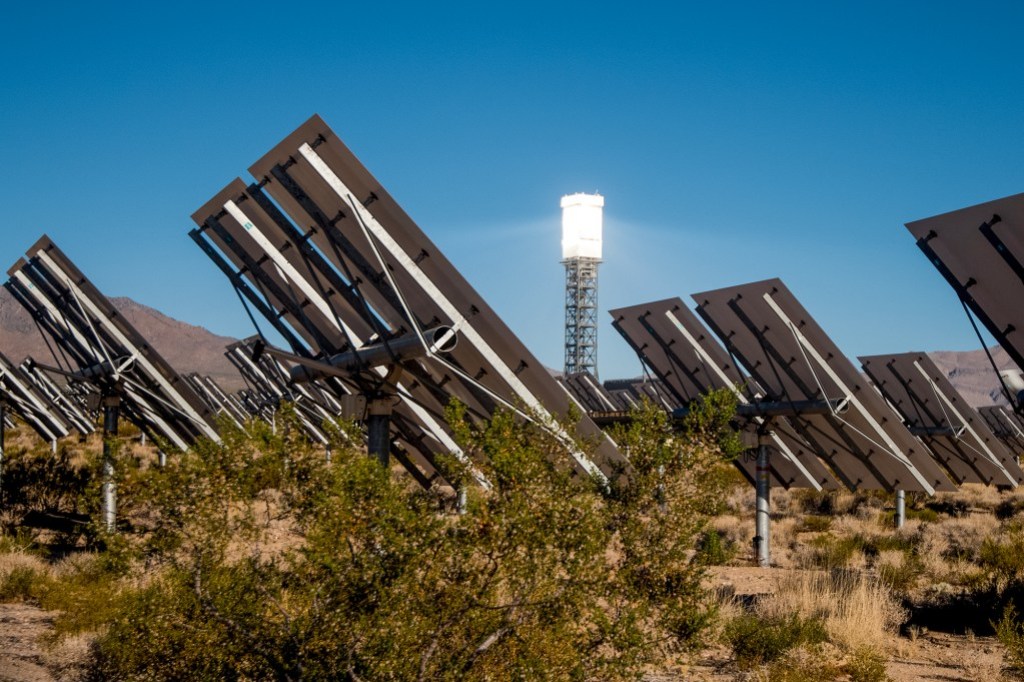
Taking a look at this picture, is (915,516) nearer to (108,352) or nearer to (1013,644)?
(1013,644)

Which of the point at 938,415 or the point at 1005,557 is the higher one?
the point at 938,415

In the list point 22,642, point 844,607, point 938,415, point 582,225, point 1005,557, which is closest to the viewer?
point 22,642

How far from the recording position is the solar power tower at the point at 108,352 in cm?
1898

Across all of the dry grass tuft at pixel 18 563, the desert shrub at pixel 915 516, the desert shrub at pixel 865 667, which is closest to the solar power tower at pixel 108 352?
the dry grass tuft at pixel 18 563

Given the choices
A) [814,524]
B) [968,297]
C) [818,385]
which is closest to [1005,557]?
[818,385]

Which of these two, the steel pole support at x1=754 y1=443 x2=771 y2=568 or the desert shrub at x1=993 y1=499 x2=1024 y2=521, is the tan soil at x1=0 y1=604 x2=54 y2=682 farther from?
the desert shrub at x1=993 y1=499 x2=1024 y2=521

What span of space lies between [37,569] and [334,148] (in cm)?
1071

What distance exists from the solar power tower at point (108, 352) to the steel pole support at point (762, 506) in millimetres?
10940

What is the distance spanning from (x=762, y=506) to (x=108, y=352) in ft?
44.1

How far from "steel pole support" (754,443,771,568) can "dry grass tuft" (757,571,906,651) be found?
379 centimetres

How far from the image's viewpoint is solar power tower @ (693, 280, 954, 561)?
19172 millimetres

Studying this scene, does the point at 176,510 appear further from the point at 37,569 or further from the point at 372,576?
the point at 37,569

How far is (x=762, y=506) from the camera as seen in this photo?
2153 centimetres

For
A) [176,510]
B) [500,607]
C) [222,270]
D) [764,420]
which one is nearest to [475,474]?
[500,607]
